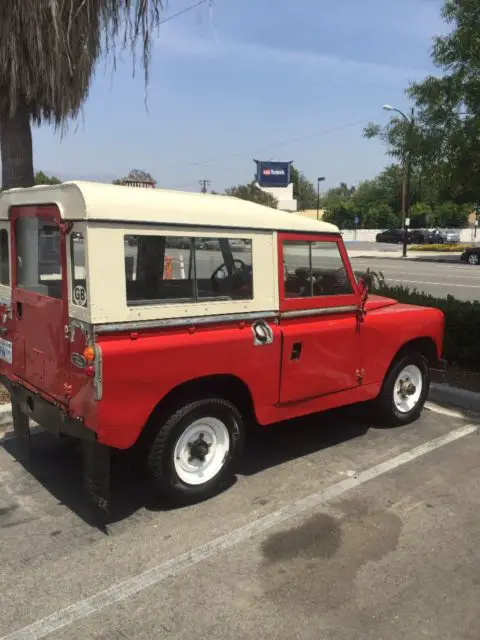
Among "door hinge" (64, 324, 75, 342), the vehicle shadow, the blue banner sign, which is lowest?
the vehicle shadow

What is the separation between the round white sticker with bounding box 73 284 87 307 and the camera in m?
3.24

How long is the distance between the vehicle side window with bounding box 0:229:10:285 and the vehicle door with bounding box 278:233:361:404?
1.99 m

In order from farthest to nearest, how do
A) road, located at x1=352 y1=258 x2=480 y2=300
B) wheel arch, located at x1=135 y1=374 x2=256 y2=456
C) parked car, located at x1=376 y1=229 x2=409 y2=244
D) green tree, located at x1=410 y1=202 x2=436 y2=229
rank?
green tree, located at x1=410 y1=202 x2=436 y2=229 < parked car, located at x1=376 y1=229 x2=409 y2=244 < road, located at x1=352 y1=258 x2=480 y2=300 < wheel arch, located at x1=135 y1=374 x2=256 y2=456

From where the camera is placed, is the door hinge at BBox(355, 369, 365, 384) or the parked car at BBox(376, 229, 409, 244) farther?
the parked car at BBox(376, 229, 409, 244)

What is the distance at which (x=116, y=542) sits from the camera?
3348 mm

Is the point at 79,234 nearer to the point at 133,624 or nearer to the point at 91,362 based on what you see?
the point at 91,362

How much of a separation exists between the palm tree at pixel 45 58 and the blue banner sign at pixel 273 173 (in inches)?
2336

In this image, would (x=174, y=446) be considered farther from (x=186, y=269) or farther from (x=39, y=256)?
(x=39, y=256)

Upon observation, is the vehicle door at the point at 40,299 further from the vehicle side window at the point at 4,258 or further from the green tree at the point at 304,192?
A: the green tree at the point at 304,192

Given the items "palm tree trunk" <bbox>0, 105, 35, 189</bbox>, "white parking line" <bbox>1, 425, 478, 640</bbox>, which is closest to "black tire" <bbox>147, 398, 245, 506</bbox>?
"white parking line" <bbox>1, 425, 478, 640</bbox>

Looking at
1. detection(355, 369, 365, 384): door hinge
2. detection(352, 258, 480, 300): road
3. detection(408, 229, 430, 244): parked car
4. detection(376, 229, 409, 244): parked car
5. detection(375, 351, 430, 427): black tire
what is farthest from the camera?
detection(376, 229, 409, 244): parked car

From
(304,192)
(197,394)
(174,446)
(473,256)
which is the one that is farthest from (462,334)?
(304,192)

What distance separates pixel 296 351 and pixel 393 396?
4.95 feet

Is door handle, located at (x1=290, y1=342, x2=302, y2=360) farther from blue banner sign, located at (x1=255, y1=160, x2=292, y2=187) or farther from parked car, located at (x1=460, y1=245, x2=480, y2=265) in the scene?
blue banner sign, located at (x1=255, y1=160, x2=292, y2=187)
